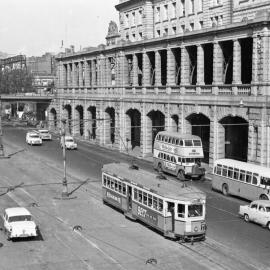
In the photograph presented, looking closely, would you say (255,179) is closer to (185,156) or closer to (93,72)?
(185,156)

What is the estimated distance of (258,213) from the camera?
3597 cm

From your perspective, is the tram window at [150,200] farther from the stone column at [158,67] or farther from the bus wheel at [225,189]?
the stone column at [158,67]

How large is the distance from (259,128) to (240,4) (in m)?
24.0

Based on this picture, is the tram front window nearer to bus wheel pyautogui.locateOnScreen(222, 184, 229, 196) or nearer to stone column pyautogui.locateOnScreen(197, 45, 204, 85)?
bus wheel pyautogui.locateOnScreen(222, 184, 229, 196)

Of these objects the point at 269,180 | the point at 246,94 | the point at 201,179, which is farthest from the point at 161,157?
the point at 269,180

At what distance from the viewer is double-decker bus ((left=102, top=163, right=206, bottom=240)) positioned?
31.6 metres

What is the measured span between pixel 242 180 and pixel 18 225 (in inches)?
738

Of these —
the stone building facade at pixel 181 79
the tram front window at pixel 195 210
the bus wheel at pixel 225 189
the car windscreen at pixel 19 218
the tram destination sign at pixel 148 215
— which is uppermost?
the stone building facade at pixel 181 79

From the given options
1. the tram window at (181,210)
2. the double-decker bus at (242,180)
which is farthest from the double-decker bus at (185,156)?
the tram window at (181,210)

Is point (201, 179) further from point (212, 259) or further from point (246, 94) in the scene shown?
point (212, 259)

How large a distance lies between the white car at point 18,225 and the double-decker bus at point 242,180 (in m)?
17.2

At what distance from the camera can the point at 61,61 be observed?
105 metres

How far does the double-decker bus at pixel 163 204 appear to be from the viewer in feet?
104

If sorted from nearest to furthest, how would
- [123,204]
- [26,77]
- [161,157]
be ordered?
1. [123,204]
2. [161,157]
3. [26,77]
